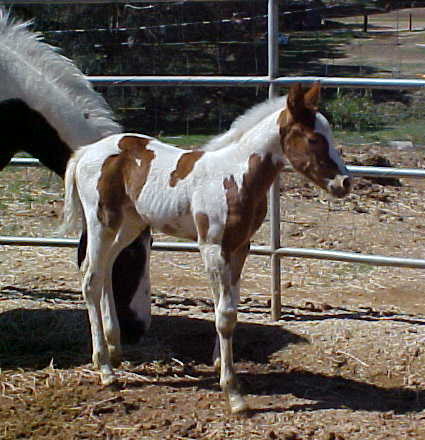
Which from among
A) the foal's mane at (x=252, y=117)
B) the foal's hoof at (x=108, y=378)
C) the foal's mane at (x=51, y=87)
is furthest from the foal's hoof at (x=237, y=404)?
the foal's mane at (x=51, y=87)

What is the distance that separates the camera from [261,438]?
11.6ft

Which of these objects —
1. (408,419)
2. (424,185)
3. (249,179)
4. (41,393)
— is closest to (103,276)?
(41,393)

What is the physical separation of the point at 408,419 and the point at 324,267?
7.12ft

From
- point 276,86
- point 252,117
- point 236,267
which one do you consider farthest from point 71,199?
point 276,86

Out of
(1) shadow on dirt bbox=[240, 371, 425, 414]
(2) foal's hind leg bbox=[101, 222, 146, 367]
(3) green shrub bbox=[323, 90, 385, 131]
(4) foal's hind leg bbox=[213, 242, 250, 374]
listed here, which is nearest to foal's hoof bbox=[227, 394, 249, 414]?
(1) shadow on dirt bbox=[240, 371, 425, 414]

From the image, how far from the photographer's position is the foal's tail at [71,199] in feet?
13.5

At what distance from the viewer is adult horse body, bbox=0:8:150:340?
4.38m

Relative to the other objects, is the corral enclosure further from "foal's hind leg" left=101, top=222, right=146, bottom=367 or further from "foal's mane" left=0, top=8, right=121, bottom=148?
"foal's mane" left=0, top=8, right=121, bottom=148

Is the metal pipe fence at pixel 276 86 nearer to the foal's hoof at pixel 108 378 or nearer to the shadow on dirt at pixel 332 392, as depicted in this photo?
the shadow on dirt at pixel 332 392

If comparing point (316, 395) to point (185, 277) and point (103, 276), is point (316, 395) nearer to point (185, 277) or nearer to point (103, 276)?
point (103, 276)

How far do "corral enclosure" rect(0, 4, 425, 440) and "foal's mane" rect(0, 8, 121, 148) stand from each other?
1.21 m

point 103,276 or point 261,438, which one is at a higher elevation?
point 103,276

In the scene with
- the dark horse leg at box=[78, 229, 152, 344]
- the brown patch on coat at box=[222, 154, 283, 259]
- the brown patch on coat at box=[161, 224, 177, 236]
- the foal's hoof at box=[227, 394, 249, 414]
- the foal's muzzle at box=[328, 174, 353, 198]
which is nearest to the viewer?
the foal's muzzle at box=[328, 174, 353, 198]

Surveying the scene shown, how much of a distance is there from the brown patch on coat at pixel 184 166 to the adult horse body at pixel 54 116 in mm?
697
